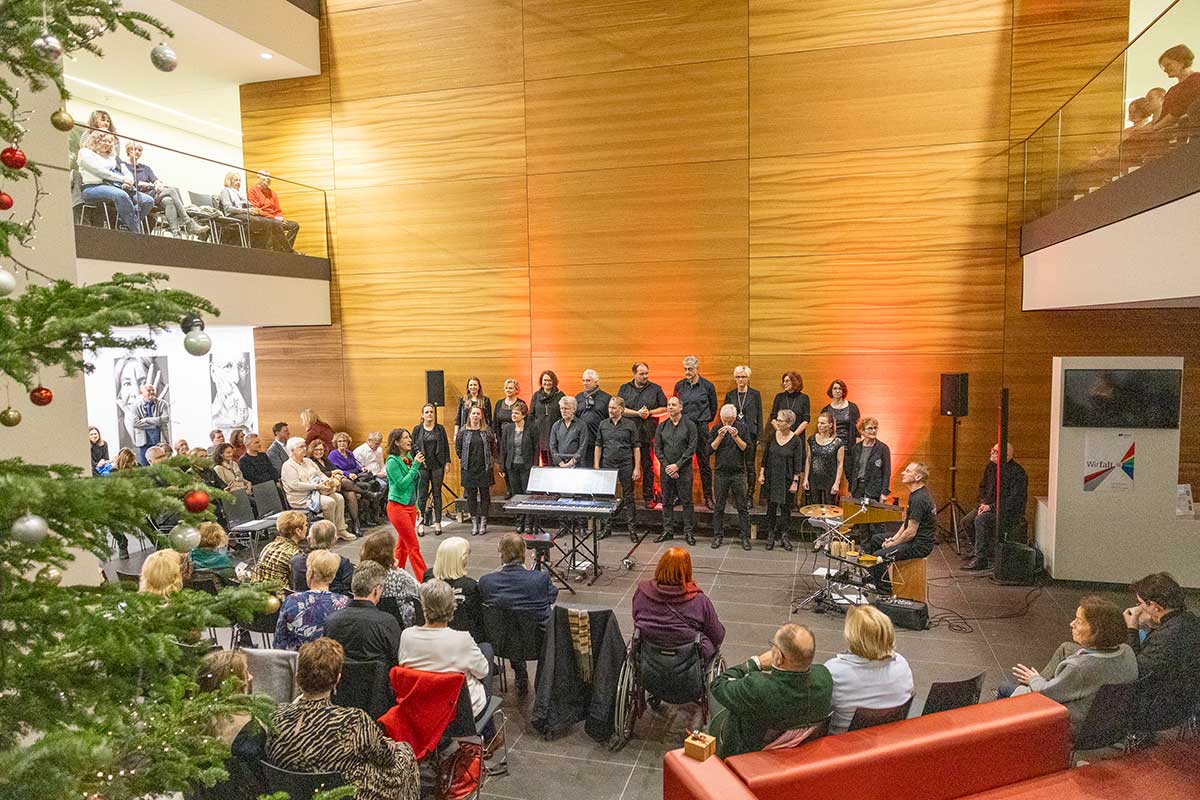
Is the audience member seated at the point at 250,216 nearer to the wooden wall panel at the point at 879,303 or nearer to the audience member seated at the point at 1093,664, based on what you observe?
the wooden wall panel at the point at 879,303

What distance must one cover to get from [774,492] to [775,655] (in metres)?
5.56

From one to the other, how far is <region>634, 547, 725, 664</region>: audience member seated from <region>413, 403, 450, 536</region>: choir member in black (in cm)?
571

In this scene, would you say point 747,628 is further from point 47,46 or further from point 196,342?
point 47,46

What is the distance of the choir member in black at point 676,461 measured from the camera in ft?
29.7

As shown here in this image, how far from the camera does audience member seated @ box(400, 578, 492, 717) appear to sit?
12.9 ft

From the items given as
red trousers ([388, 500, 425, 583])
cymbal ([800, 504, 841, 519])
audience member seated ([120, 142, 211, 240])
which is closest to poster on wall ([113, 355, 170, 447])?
audience member seated ([120, 142, 211, 240])

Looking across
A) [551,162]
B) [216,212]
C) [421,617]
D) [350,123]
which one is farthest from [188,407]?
[421,617]

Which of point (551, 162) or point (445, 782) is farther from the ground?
point (551, 162)

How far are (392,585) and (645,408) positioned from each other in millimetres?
5481

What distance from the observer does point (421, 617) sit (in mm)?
4875

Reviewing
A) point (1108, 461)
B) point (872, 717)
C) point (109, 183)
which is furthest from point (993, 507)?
point (109, 183)

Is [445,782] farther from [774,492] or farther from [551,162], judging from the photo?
[551,162]

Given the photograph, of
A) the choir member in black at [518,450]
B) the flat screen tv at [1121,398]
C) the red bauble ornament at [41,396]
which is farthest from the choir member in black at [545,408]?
the red bauble ornament at [41,396]

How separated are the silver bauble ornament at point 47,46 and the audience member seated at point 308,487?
26.8 ft
